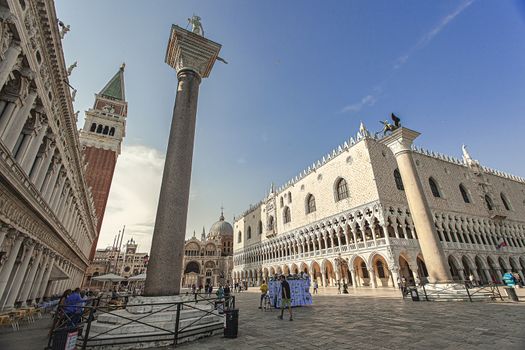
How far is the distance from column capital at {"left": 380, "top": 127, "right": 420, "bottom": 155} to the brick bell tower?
130 feet

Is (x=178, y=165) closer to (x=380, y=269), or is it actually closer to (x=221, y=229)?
(x=380, y=269)

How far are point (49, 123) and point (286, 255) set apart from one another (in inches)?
1333

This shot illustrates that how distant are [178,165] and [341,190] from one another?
2722 centimetres

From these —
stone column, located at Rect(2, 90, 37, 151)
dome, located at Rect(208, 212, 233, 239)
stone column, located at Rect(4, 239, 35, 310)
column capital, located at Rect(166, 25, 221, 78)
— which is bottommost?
stone column, located at Rect(4, 239, 35, 310)

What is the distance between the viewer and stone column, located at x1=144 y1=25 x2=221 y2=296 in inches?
242

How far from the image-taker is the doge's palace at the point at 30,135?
7.42 meters

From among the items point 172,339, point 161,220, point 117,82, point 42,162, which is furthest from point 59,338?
point 117,82

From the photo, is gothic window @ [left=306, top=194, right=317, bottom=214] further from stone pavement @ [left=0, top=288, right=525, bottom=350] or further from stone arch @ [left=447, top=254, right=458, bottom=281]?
→ stone pavement @ [left=0, top=288, right=525, bottom=350]

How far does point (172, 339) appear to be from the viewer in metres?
4.94

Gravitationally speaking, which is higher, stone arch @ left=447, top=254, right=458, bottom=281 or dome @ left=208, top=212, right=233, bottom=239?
dome @ left=208, top=212, right=233, bottom=239

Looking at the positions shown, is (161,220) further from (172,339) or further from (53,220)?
(53,220)

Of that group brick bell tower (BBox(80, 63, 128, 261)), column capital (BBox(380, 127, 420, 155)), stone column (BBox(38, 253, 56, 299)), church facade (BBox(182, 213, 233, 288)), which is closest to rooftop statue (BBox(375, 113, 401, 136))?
column capital (BBox(380, 127, 420, 155))

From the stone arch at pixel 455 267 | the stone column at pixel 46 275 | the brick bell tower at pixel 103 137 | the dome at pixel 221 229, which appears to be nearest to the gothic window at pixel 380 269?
the stone arch at pixel 455 267

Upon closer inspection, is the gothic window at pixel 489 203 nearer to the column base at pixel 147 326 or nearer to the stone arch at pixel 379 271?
the stone arch at pixel 379 271
